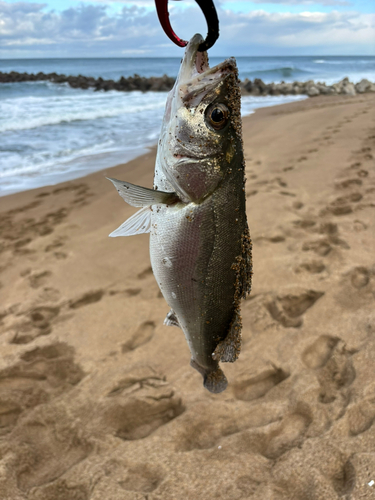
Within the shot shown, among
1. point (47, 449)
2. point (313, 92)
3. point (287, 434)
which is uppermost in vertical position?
point (313, 92)

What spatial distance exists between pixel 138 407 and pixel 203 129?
2226 millimetres

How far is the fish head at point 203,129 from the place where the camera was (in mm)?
1525

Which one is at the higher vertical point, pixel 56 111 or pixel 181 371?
pixel 56 111

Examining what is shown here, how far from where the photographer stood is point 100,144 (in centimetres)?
1084

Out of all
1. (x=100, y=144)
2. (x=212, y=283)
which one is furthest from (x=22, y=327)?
(x=100, y=144)

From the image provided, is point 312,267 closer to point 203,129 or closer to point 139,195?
point 203,129

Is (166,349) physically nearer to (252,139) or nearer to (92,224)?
(92,224)

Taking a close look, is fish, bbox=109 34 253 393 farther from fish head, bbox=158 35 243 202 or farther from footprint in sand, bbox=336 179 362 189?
footprint in sand, bbox=336 179 362 189

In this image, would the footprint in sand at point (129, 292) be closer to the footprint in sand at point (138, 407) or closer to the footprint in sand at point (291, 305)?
the footprint in sand at point (138, 407)

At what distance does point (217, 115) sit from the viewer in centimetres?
156

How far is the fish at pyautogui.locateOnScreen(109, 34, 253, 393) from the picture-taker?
1.54m

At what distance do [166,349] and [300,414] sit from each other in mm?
1288

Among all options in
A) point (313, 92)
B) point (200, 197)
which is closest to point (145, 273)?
point (200, 197)

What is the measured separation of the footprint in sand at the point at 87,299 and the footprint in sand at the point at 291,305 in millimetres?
1842
